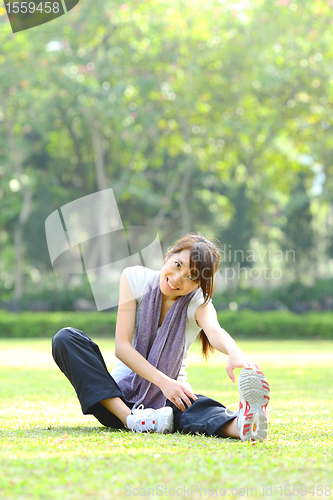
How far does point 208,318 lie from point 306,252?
16.1 meters

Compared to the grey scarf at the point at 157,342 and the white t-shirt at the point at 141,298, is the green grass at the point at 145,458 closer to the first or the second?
the grey scarf at the point at 157,342

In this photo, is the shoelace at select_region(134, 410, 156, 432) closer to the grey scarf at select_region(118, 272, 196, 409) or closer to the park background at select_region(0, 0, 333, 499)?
the grey scarf at select_region(118, 272, 196, 409)

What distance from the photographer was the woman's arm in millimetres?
2705

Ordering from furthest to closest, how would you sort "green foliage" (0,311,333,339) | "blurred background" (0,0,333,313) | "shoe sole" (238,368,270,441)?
1. "blurred background" (0,0,333,313)
2. "green foliage" (0,311,333,339)
3. "shoe sole" (238,368,270,441)

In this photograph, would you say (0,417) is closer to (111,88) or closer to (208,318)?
(208,318)

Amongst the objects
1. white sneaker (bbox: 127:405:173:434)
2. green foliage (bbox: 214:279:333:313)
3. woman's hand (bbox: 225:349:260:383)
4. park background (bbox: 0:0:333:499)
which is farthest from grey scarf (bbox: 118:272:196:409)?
green foliage (bbox: 214:279:333:313)

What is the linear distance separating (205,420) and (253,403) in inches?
14.2

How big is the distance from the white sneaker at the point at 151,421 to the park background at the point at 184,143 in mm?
6676

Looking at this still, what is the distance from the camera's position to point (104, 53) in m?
17.3

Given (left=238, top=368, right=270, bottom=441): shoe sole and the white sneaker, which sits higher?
(left=238, top=368, right=270, bottom=441): shoe sole

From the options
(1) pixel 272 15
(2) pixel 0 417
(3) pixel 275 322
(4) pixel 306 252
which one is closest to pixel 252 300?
(3) pixel 275 322

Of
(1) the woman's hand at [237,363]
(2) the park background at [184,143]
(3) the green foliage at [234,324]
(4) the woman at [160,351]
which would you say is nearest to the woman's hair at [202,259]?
(4) the woman at [160,351]

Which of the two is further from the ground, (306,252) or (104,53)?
(104,53)

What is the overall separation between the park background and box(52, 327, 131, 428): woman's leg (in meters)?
6.68
